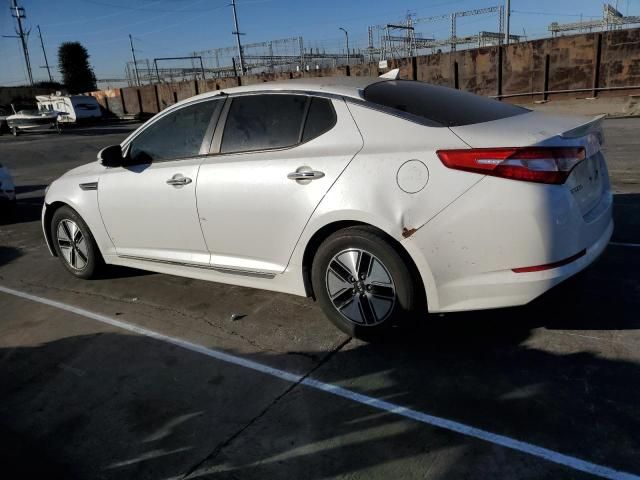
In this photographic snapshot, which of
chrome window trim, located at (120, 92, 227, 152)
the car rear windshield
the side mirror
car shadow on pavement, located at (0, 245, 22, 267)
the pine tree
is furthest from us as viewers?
→ the pine tree

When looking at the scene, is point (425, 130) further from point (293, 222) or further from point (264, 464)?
point (264, 464)

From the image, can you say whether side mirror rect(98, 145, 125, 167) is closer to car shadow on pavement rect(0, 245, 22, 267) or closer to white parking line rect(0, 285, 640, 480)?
white parking line rect(0, 285, 640, 480)

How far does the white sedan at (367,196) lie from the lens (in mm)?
2912

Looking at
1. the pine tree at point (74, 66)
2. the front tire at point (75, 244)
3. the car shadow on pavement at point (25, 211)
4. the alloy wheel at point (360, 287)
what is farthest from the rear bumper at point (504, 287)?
the pine tree at point (74, 66)

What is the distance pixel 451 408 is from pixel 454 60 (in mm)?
24042

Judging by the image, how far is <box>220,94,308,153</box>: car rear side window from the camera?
12.1 ft

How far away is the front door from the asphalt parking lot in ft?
1.73

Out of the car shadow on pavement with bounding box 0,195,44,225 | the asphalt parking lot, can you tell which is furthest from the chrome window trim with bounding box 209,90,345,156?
the car shadow on pavement with bounding box 0,195,44,225

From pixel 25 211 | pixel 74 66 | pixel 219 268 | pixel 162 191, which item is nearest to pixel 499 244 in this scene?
pixel 219 268

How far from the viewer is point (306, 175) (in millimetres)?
3426

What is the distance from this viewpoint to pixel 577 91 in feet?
70.1

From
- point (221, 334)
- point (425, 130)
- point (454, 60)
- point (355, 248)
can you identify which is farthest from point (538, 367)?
point (454, 60)

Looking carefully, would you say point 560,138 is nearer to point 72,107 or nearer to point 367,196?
point 367,196

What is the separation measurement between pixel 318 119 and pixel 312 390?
1.75 m
